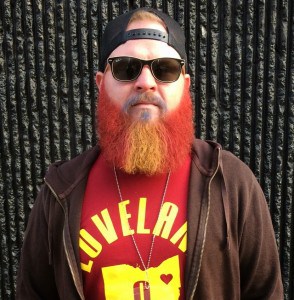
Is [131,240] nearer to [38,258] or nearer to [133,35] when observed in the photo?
[38,258]

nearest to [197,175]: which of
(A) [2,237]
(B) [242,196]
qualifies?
(B) [242,196]

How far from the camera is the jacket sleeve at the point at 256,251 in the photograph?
1.68 m

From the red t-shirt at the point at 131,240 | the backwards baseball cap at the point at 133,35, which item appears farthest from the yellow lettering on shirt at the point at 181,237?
the backwards baseball cap at the point at 133,35

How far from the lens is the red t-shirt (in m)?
1.62

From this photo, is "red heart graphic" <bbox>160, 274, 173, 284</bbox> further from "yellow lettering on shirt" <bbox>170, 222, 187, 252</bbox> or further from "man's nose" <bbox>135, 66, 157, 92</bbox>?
"man's nose" <bbox>135, 66, 157, 92</bbox>

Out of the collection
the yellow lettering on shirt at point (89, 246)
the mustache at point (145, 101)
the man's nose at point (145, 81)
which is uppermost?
the man's nose at point (145, 81)

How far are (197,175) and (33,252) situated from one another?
2.67 feet

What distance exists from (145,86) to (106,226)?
590 mm

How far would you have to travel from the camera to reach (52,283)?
75.4 inches

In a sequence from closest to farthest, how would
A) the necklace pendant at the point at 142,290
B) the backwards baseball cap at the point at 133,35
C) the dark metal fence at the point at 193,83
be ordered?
the necklace pendant at the point at 142,290, the backwards baseball cap at the point at 133,35, the dark metal fence at the point at 193,83

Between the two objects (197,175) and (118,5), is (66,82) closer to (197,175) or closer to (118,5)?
(118,5)

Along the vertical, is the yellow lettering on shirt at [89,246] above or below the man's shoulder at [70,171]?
below

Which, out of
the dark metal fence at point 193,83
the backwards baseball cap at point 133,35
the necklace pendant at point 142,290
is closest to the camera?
the necklace pendant at point 142,290

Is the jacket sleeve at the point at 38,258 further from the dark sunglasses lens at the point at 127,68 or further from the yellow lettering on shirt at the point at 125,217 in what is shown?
the dark sunglasses lens at the point at 127,68
